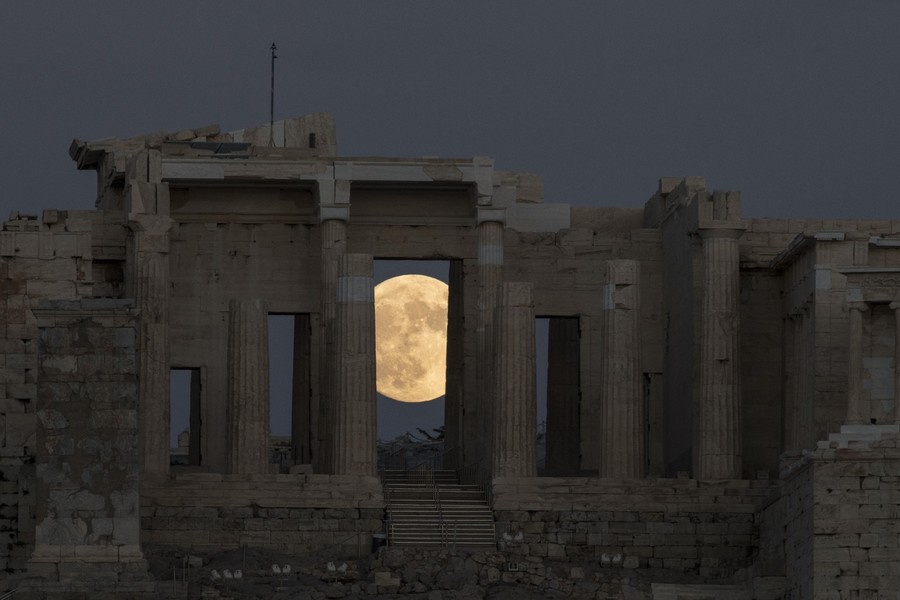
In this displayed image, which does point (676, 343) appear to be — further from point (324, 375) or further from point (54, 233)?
point (54, 233)

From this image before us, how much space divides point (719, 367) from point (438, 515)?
765cm

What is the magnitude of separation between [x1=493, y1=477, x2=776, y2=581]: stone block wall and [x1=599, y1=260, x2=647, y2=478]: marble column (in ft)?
5.98

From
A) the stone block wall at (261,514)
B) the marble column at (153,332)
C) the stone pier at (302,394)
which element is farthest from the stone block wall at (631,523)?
the marble column at (153,332)

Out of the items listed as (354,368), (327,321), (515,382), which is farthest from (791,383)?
(327,321)

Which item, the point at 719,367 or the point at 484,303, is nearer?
the point at 719,367

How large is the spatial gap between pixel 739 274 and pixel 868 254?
5.89 meters

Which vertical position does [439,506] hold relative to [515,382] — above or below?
below

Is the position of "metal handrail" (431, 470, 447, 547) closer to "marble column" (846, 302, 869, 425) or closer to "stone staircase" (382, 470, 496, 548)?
"stone staircase" (382, 470, 496, 548)

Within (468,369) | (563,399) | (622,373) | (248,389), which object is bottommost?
(563,399)

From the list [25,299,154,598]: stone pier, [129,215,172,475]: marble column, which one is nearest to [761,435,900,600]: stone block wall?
[25,299,154,598]: stone pier

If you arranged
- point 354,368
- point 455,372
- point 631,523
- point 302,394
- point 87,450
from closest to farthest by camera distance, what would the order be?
point 87,450 → point 631,523 → point 354,368 → point 455,372 → point 302,394

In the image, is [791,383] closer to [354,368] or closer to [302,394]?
[354,368]

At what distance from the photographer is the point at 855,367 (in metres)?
84.6

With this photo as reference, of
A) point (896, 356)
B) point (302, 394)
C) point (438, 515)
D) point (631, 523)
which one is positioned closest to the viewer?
point (896, 356)
